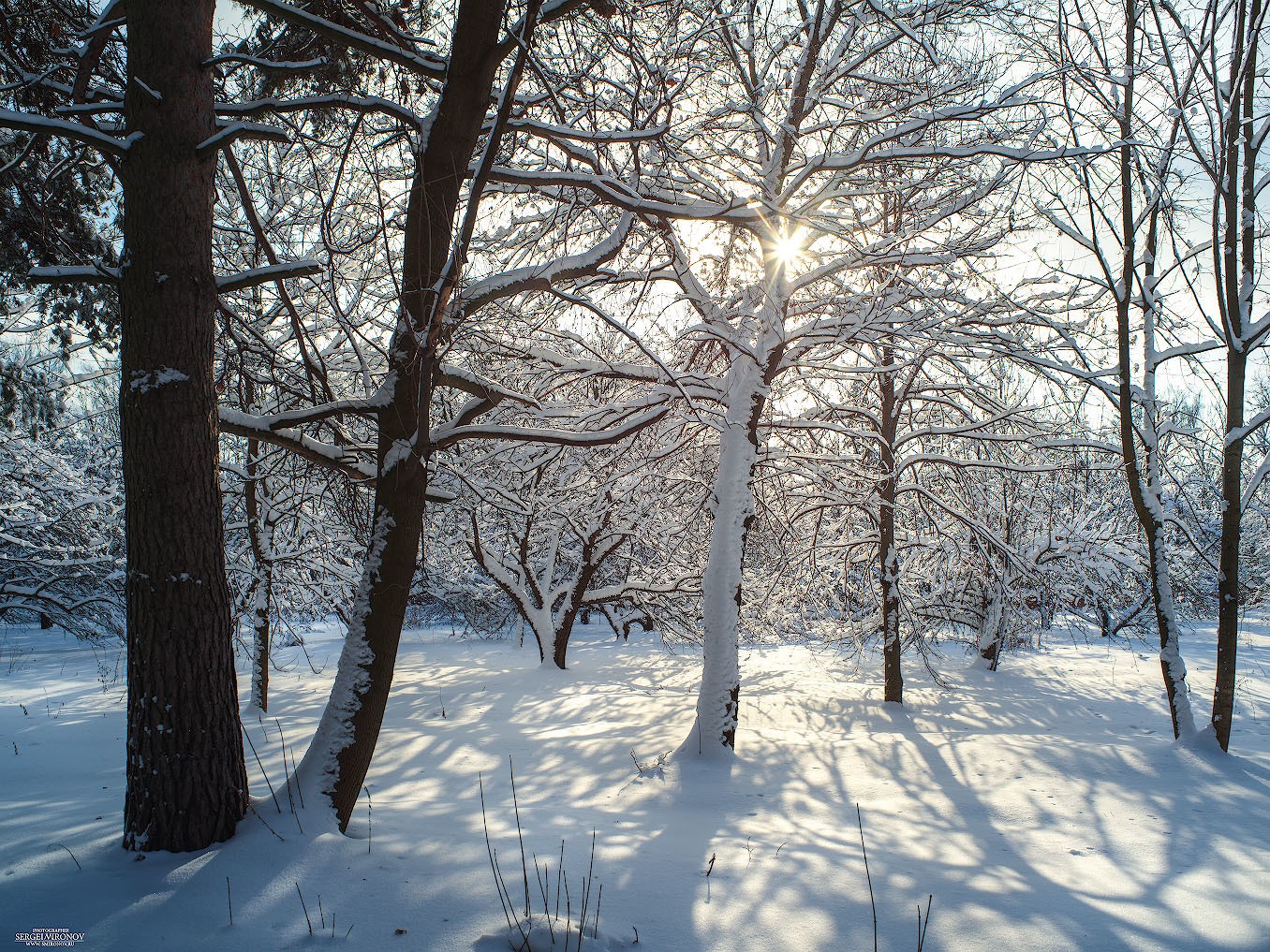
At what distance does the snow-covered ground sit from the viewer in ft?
9.41

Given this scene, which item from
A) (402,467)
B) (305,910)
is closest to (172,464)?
(402,467)

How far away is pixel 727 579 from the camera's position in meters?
7.46

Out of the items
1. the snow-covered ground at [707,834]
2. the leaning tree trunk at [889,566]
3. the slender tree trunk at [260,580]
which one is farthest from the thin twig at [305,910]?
the leaning tree trunk at [889,566]

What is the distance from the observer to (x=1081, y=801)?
5.48 meters

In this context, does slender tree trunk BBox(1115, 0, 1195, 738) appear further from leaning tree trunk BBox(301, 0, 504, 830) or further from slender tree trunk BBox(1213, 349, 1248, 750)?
leaning tree trunk BBox(301, 0, 504, 830)

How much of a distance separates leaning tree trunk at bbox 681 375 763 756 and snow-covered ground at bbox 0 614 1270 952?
466 mm

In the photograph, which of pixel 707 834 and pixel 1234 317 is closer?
pixel 707 834

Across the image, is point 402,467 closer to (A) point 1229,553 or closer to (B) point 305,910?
(B) point 305,910

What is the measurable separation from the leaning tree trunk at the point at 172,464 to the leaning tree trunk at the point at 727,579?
4.80 m

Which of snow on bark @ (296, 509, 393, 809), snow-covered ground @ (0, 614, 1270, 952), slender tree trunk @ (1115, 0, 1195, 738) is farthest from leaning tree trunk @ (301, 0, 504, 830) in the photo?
slender tree trunk @ (1115, 0, 1195, 738)

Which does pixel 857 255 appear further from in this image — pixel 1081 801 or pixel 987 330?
pixel 1081 801

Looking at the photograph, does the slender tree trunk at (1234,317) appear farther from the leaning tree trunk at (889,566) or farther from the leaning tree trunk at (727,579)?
the leaning tree trunk at (727,579)

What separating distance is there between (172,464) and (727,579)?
5.39 metres

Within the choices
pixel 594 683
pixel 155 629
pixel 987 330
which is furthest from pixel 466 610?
pixel 155 629
